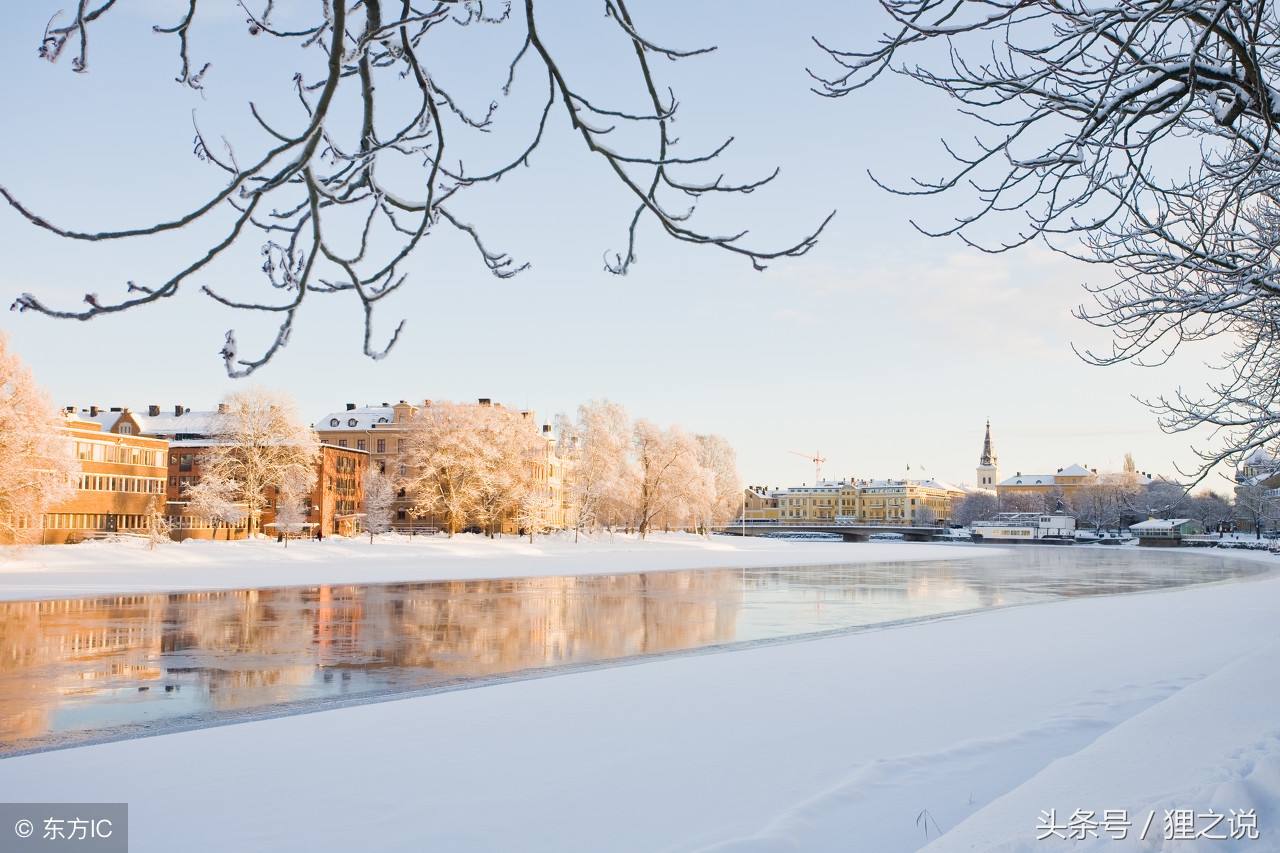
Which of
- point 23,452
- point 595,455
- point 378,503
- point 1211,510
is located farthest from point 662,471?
point 1211,510

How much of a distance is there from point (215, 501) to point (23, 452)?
18.8 meters

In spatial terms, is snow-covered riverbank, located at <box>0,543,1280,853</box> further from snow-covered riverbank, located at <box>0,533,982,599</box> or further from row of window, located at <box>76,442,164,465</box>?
row of window, located at <box>76,442,164,465</box>

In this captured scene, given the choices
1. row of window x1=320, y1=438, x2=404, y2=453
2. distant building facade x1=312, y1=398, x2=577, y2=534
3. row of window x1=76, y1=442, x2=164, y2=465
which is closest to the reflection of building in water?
row of window x1=76, y1=442, x2=164, y2=465

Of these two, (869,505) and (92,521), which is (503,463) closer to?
(92,521)

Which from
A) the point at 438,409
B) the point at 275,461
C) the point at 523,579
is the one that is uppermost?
the point at 438,409

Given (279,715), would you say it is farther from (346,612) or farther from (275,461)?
(275,461)

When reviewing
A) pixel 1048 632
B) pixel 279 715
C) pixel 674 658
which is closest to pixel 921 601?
pixel 1048 632

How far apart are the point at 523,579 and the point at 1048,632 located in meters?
23.3

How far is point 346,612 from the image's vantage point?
23.6 m

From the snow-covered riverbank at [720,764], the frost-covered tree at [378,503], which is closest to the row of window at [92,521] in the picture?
the frost-covered tree at [378,503]

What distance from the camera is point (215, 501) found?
58.4 m

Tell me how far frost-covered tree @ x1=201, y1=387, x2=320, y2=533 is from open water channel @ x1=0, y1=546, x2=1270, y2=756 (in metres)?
33.3

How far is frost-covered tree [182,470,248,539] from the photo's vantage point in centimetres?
5834

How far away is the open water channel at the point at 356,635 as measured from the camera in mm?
11781
